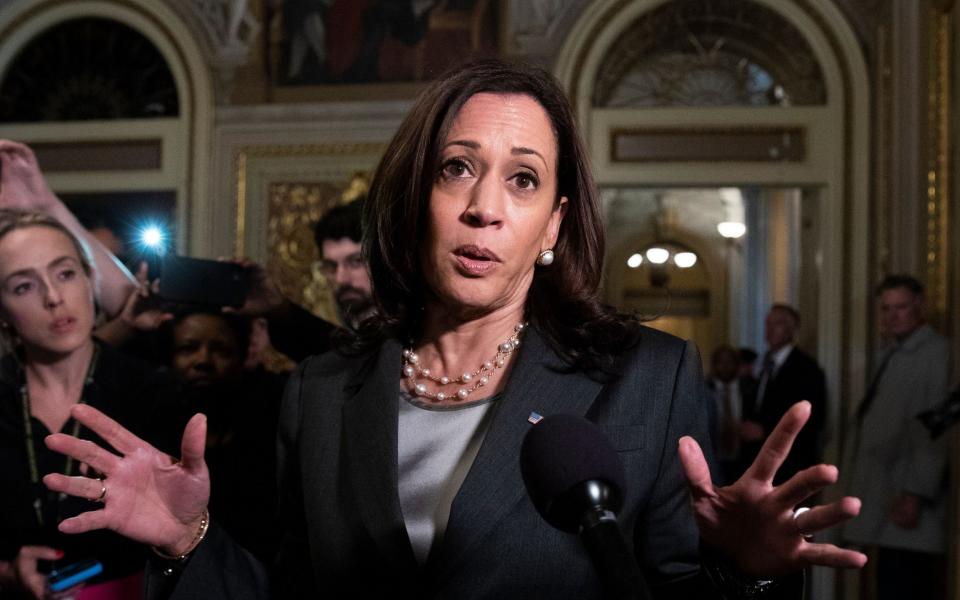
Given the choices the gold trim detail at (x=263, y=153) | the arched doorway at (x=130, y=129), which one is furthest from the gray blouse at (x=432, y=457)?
the arched doorway at (x=130, y=129)

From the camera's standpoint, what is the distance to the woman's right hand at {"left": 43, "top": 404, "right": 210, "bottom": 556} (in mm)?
1534

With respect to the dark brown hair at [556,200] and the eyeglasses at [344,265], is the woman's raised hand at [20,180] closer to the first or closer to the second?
the eyeglasses at [344,265]

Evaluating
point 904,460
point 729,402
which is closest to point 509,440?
point 904,460

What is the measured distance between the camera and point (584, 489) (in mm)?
994

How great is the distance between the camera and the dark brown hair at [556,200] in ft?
5.73

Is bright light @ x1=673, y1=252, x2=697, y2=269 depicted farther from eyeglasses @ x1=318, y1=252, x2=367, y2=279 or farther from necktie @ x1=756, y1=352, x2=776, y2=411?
eyeglasses @ x1=318, y1=252, x2=367, y2=279

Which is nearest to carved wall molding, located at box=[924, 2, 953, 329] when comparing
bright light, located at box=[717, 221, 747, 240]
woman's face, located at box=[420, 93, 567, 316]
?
woman's face, located at box=[420, 93, 567, 316]

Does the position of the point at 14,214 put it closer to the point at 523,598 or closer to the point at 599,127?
the point at 523,598

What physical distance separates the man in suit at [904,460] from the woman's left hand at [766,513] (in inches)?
155

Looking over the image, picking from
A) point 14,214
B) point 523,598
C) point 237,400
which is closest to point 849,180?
point 237,400

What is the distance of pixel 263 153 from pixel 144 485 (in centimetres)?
681

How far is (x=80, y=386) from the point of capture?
2.66 m

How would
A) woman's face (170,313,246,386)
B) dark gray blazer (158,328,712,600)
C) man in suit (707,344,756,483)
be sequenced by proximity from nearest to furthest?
dark gray blazer (158,328,712,600) < woman's face (170,313,246,386) < man in suit (707,344,756,483)

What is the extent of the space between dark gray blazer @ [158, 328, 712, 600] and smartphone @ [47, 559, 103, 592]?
0.74 metres
